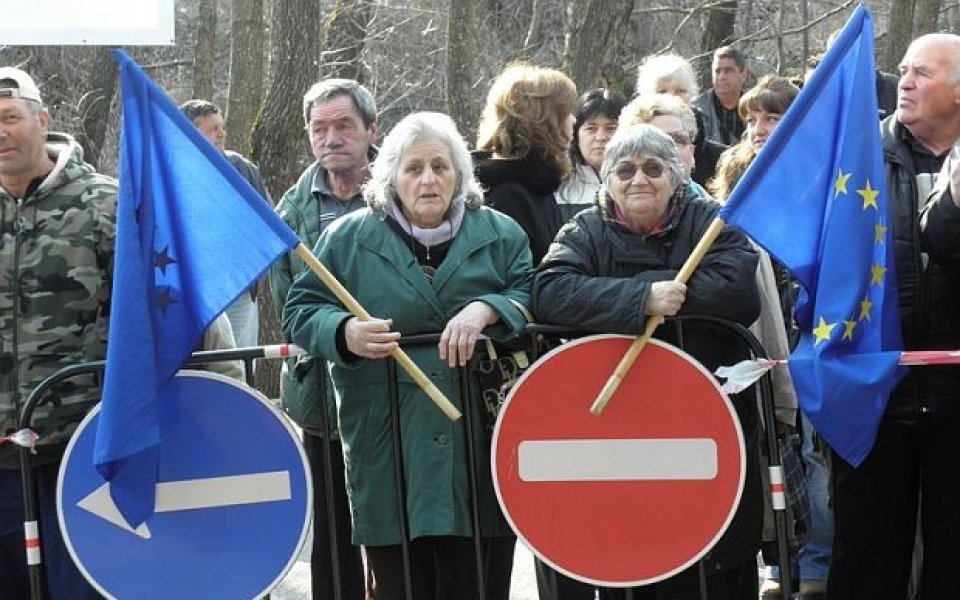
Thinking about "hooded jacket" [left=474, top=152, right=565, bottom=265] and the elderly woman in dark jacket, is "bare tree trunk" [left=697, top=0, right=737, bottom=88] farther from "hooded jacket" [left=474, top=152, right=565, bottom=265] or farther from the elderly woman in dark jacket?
the elderly woman in dark jacket

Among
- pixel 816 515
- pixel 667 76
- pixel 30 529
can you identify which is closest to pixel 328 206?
pixel 30 529

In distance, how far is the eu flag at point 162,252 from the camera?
490 cm

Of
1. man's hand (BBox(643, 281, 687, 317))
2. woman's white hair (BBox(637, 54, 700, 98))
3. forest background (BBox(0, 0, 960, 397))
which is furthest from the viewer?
forest background (BBox(0, 0, 960, 397))

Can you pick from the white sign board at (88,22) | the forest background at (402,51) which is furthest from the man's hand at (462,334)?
the forest background at (402,51)

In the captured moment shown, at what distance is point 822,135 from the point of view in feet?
16.7

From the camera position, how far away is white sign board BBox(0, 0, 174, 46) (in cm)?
635

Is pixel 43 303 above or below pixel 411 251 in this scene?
below

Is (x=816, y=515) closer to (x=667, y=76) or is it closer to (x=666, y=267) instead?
(x=666, y=267)

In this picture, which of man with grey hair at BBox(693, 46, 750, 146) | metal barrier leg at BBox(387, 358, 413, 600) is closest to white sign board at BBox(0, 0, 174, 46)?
metal barrier leg at BBox(387, 358, 413, 600)

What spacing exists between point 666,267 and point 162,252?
1655 mm

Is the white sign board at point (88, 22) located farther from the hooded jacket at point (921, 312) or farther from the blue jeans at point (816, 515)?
the blue jeans at point (816, 515)

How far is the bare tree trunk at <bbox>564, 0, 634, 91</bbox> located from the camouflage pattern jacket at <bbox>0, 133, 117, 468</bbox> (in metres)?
8.22

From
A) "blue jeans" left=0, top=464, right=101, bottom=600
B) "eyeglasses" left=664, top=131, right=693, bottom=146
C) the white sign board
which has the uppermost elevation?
the white sign board

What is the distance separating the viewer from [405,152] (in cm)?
528
